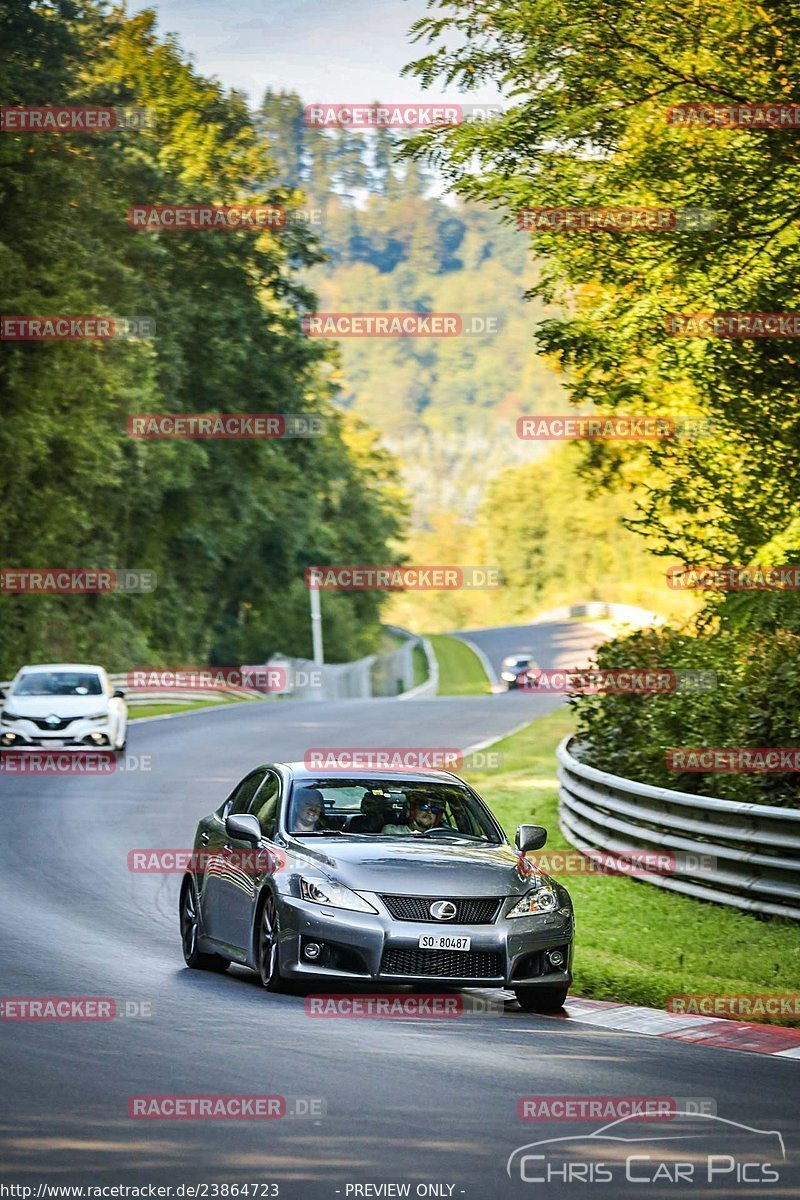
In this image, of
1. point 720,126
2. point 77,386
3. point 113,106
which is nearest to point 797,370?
point 720,126

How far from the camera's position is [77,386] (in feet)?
177

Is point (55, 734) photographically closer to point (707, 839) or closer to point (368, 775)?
point (707, 839)

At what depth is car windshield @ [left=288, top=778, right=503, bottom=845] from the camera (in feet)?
39.9

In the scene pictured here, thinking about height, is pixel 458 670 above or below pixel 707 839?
below

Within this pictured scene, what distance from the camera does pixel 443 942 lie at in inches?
431

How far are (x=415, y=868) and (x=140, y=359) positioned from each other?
52.5m

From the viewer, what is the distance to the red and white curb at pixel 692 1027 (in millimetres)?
10180

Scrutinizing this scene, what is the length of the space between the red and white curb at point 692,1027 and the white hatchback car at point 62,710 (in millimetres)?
21115

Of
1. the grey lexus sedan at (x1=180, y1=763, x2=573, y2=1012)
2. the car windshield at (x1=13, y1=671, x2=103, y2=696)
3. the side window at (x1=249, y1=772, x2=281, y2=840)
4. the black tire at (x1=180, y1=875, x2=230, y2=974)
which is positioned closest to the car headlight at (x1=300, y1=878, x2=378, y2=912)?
the grey lexus sedan at (x1=180, y1=763, x2=573, y2=1012)

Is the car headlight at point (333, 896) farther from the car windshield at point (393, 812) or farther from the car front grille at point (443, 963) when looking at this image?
the car windshield at point (393, 812)

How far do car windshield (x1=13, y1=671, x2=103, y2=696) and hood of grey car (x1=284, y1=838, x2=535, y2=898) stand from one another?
21615 millimetres

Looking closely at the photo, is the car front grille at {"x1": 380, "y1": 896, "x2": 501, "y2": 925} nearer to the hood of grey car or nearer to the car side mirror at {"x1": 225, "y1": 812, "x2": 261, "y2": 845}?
the hood of grey car

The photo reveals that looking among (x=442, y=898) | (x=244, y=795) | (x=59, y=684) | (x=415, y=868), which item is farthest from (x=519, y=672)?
(x=442, y=898)

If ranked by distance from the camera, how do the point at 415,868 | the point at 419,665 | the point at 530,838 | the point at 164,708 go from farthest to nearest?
the point at 419,665
the point at 164,708
the point at 530,838
the point at 415,868
